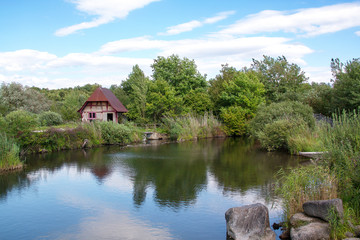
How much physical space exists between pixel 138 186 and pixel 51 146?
13573mm

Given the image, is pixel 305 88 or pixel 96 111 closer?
pixel 96 111

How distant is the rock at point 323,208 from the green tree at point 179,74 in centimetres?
3242

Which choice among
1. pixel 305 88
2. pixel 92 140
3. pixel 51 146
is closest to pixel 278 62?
pixel 305 88

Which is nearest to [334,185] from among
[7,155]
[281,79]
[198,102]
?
[7,155]

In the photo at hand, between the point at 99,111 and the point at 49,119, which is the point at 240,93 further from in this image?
the point at 49,119

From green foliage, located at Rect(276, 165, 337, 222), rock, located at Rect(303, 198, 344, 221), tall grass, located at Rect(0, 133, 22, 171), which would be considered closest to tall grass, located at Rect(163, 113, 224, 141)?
tall grass, located at Rect(0, 133, 22, 171)

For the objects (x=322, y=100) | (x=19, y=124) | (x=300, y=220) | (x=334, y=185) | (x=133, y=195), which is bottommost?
(x=133, y=195)

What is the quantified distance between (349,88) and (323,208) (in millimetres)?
22870

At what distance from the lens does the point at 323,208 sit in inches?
274

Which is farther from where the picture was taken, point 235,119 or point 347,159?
point 235,119

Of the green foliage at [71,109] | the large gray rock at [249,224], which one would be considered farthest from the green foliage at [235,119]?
the large gray rock at [249,224]

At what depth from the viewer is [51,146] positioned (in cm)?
2406

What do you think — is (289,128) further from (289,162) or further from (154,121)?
(154,121)

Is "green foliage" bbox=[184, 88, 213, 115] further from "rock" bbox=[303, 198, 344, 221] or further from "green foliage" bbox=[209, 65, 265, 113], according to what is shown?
"rock" bbox=[303, 198, 344, 221]
